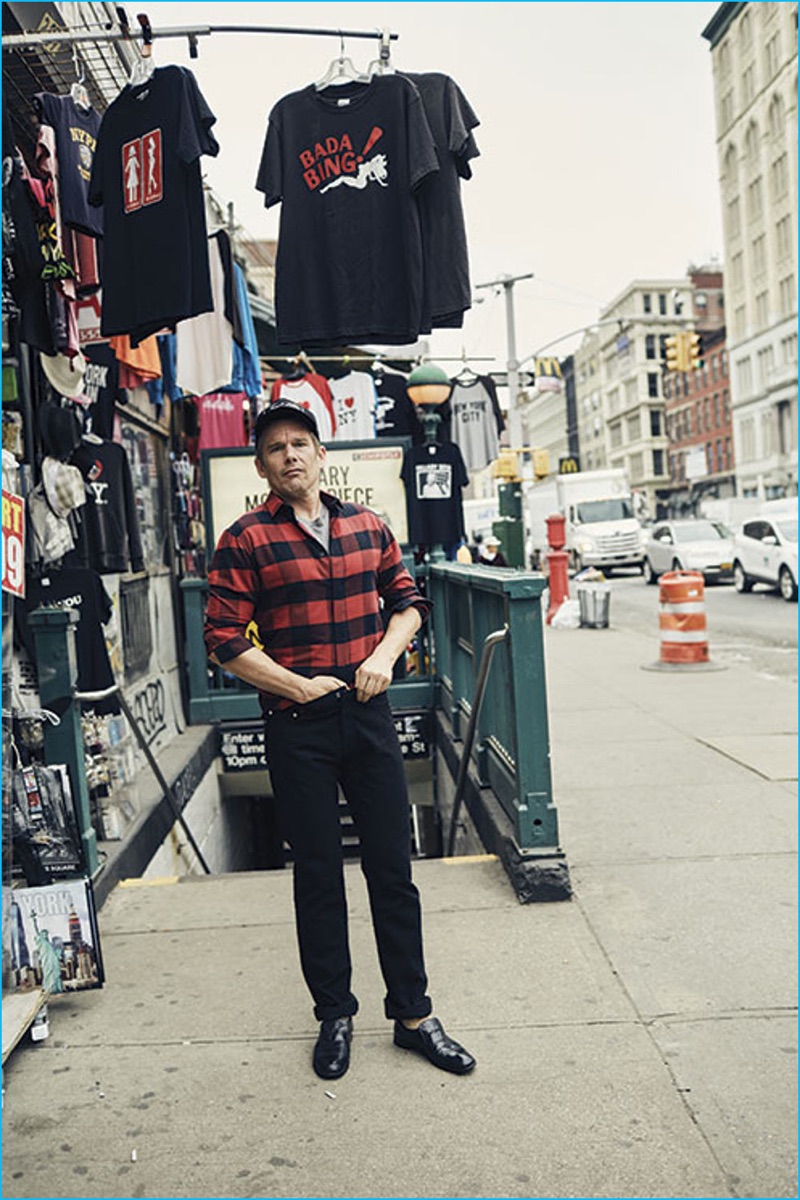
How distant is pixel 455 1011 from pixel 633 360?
10085 centimetres

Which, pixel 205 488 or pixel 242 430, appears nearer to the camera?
pixel 205 488

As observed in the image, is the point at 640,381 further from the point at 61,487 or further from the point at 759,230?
the point at 61,487

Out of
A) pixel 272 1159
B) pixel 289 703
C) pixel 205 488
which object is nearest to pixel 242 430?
pixel 205 488

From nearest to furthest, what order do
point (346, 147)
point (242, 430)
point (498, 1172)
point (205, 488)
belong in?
point (498, 1172) → point (346, 147) → point (205, 488) → point (242, 430)

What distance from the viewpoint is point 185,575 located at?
902 cm

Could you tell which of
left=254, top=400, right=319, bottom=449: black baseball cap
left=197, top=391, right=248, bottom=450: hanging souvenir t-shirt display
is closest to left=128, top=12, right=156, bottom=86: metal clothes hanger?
left=254, top=400, right=319, bottom=449: black baseball cap

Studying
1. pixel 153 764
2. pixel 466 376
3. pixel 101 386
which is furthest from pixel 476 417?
pixel 153 764

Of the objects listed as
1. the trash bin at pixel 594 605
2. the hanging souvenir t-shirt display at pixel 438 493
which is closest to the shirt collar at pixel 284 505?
the hanging souvenir t-shirt display at pixel 438 493

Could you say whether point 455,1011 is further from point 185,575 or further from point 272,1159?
point 185,575

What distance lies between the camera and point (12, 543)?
351 cm

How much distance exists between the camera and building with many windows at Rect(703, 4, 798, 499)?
186ft

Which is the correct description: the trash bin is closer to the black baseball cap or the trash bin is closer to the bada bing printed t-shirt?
the bada bing printed t-shirt

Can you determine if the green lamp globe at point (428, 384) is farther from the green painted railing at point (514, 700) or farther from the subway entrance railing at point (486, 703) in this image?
the green painted railing at point (514, 700)

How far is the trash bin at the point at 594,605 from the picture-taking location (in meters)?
18.1
